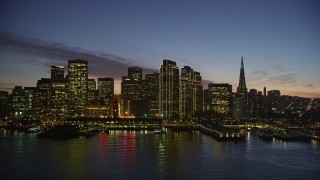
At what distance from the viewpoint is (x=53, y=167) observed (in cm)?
5112

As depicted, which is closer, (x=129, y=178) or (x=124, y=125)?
(x=129, y=178)

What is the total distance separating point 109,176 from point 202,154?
24174 millimetres

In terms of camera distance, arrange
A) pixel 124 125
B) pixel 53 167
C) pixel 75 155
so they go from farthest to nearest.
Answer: pixel 124 125 < pixel 75 155 < pixel 53 167

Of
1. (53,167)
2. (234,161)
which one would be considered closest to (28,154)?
(53,167)

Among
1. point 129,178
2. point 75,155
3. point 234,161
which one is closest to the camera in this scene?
point 129,178

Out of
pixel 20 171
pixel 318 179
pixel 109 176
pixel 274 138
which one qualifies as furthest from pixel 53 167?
pixel 274 138

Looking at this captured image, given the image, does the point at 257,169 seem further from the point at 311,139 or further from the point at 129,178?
the point at 311,139

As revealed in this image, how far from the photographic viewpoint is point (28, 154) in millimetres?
64125

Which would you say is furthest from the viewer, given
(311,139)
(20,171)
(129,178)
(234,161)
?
(311,139)

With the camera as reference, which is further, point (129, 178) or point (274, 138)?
point (274, 138)

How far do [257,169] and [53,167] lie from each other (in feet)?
84.0

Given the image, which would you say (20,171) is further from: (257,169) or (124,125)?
(124,125)

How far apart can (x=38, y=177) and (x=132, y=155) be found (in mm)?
20908

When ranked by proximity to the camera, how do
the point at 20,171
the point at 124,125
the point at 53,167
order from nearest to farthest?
the point at 20,171 → the point at 53,167 → the point at 124,125
